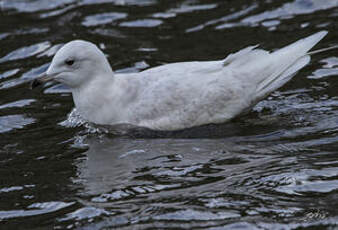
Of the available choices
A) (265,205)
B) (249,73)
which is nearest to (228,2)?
(249,73)

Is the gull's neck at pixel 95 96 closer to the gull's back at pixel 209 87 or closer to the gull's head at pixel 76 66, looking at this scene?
the gull's head at pixel 76 66

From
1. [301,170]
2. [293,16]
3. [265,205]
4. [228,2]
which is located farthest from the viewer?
[228,2]

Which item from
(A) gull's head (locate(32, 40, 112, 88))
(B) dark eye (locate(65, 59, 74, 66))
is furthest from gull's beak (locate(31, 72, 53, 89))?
(B) dark eye (locate(65, 59, 74, 66))

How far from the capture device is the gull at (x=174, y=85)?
8195mm

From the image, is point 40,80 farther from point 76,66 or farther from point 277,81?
point 277,81

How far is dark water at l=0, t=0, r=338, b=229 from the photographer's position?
6.14 meters

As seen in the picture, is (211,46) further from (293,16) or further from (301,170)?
(301,170)

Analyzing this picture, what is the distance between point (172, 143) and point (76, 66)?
149 centimetres

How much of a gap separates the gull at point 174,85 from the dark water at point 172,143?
0.20m

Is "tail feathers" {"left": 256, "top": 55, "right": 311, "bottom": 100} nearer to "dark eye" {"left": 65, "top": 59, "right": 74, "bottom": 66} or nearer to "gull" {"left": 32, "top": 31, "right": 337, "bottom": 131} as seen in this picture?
"gull" {"left": 32, "top": 31, "right": 337, "bottom": 131}

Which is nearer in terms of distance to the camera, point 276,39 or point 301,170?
point 301,170

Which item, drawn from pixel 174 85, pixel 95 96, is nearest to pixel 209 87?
pixel 174 85

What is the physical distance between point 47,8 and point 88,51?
5.01m

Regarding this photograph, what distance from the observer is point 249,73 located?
8398 mm
